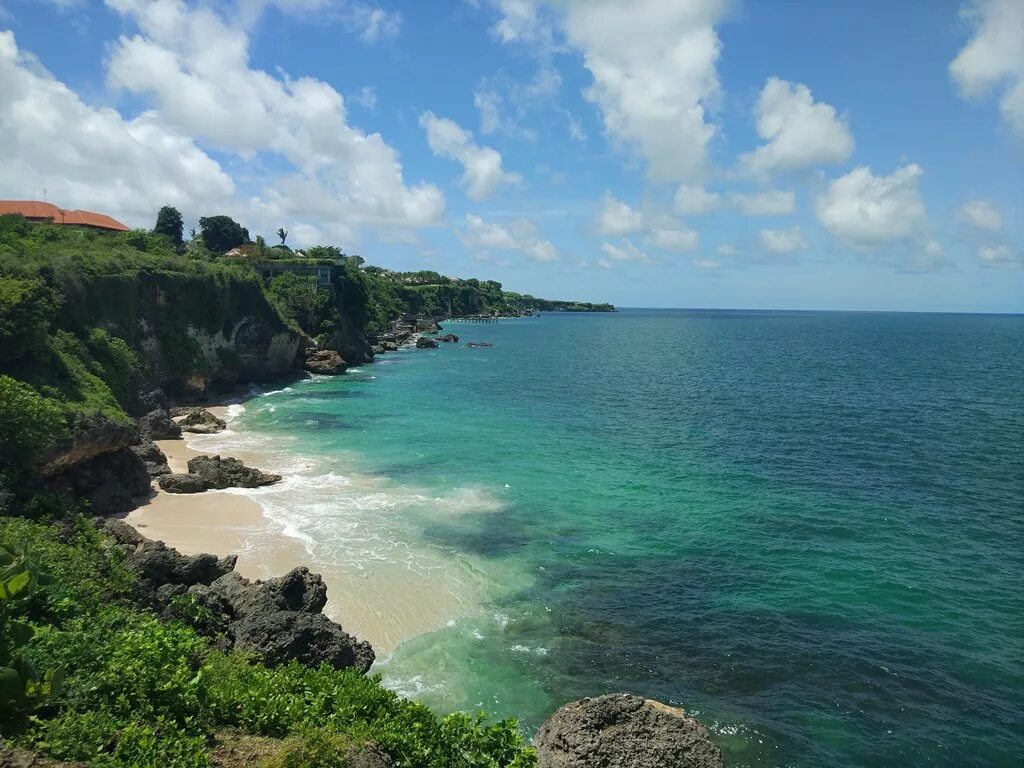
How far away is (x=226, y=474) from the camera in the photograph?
33312 millimetres

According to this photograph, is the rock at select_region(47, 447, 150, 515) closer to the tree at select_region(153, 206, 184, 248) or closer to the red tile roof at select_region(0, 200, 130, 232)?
the red tile roof at select_region(0, 200, 130, 232)

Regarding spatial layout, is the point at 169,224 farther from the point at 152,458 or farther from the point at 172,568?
the point at 172,568

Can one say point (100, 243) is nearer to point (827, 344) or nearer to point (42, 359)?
point (42, 359)

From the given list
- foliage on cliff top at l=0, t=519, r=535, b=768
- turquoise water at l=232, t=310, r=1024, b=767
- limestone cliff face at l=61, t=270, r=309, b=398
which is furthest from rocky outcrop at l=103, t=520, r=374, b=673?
limestone cliff face at l=61, t=270, r=309, b=398

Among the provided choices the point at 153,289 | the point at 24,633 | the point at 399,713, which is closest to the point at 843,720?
the point at 399,713

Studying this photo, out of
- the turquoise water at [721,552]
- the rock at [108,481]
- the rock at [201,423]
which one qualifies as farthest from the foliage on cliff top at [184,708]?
the rock at [201,423]

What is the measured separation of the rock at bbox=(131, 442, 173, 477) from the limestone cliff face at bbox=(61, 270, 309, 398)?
9973 millimetres

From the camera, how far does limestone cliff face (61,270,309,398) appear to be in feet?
145

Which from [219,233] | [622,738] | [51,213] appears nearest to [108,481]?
[622,738]

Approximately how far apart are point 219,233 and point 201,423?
7017cm

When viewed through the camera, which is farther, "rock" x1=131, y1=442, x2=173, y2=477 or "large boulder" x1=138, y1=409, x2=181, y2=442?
"large boulder" x1=138, y1=409, x2=181, y2=442

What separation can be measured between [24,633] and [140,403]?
38567 millimetres

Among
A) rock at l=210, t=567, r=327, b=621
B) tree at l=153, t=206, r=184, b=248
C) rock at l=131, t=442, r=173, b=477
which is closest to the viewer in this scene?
rock at l=210, t=567, r=327, b=621

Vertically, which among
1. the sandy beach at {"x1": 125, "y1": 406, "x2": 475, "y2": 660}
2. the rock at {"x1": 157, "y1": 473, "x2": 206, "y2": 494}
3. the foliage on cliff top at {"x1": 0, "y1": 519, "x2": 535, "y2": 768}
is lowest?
the sandy beach at {"x1": 125, "y1": 406, "x2": 475, "y2": 660}
